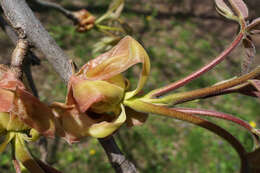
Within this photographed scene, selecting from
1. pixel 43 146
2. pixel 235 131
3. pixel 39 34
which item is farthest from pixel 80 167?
pixel 39 34

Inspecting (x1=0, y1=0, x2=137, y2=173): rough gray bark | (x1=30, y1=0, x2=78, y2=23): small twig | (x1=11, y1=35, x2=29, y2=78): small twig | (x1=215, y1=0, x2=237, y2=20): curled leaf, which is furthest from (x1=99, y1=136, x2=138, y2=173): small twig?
(x1=30, y1=0, x2=78, y2=23): small twig

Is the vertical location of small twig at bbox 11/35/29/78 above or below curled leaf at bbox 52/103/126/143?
above

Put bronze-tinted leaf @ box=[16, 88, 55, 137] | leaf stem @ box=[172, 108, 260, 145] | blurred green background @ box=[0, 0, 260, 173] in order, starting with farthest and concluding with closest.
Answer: blurred green background @ box=[0, 0, 260, 173] → leaf stem @ box=[172, 108, 260, 145] → bronze-tinted leaf @ box=[16, 88, 55, 137]

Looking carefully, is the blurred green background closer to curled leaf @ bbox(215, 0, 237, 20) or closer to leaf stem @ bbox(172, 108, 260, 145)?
curled leaf @ bbox(215, 0, 237, 20)

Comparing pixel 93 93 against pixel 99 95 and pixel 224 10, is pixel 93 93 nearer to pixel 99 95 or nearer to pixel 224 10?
pixel 99 95

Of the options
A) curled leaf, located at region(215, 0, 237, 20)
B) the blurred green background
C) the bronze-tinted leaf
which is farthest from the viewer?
the blurred green background

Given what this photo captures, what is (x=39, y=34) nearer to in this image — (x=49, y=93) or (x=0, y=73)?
(x=0, y=73)
